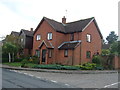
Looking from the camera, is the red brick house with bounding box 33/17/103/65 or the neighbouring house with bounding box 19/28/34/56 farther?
the neighbouring house with bounding box 19/28/34/56

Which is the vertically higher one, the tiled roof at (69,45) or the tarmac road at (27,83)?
the tiled roof at (69,45)

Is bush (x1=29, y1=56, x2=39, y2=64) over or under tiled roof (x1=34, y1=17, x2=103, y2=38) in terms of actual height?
under

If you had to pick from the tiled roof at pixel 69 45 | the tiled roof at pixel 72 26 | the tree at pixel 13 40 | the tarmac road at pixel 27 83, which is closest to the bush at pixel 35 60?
the tiled roof at pixel 69 45

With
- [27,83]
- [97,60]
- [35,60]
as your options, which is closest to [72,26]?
[97,60]

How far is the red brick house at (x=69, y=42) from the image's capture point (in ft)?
86.3

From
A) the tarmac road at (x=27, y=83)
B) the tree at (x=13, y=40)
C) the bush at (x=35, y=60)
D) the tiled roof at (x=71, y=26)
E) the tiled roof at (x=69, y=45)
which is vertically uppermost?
the tiled roof at (x=71, y=26)

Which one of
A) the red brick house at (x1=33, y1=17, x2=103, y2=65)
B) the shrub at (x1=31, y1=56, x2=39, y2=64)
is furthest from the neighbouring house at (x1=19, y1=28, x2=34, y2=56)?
the shrub at (x1=31, y1=56, x2=39, y2=64)

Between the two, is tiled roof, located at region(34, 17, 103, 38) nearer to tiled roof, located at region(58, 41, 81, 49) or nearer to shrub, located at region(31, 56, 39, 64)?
tiled roof, located at region(58, 41, 81, 49)

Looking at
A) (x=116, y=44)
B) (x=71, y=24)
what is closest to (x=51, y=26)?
(x=71, y=24)

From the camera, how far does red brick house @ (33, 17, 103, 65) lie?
2630 cm

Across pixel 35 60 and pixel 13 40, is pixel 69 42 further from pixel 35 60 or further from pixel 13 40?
pixel 13 40

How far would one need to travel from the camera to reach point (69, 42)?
91.8 feet

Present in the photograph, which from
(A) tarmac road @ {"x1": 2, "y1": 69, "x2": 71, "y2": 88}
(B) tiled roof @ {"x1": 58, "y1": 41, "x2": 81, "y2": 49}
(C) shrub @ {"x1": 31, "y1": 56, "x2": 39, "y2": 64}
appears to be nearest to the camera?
(A) tarmac road @ {"x1": 2, "y1": 69, "x2": 71, "y2": 88}

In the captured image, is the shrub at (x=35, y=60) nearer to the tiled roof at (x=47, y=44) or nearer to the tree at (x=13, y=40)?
the tiled roof at (x=47, y=44)
